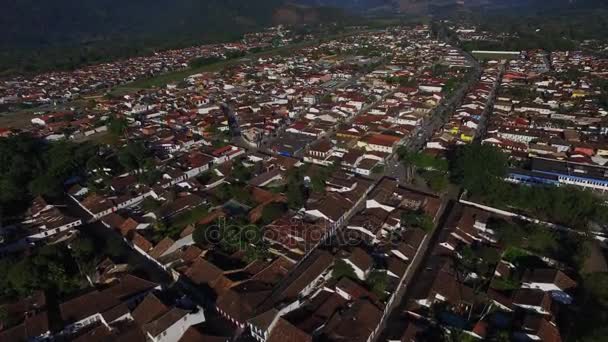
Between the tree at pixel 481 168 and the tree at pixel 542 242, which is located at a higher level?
the tree at pixel 481 168

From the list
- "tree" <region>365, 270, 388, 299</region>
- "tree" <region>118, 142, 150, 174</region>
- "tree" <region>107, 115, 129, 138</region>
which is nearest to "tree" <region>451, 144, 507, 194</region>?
"tree" <region>365, 270, 388, 299</region>

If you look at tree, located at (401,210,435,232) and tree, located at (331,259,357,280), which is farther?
tree, located at (401,210,435,232)

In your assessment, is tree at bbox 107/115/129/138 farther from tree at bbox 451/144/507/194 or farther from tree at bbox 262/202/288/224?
tree at bbox 451/144/507/194

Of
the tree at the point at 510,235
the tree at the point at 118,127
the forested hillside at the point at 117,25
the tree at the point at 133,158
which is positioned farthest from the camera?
the forested hillside at the point at 117,25

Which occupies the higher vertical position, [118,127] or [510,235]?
[510,235]

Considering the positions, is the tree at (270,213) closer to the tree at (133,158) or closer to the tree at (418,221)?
the tree at (418,221)

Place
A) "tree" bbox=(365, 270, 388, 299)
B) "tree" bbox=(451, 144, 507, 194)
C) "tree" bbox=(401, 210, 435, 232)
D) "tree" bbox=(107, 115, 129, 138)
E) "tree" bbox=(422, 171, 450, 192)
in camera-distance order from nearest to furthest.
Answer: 1. "tree" bbox=(365, 270, 388, 299)
2. "tree" bbox=(401, 210, 435, 232)
3. "tree" bbox=(451, 144, 507, 194)
4. "tree" bbox=(422, 171, 450, 192)
5. "tree" bbox=(107, 115, 129, 138)

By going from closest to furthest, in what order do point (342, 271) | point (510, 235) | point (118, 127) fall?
point (342, 271) < point (510, 235) < point (118, 127)

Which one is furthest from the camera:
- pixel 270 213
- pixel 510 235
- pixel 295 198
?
pixel 295 198

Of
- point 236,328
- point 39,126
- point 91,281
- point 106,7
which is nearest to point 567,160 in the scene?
point 236,328

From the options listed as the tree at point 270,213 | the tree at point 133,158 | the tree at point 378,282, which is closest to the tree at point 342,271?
the tree at point 378,282

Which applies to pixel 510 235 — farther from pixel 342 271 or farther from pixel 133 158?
pixel 133 158

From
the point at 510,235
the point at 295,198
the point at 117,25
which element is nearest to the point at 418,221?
the point at 510,235
